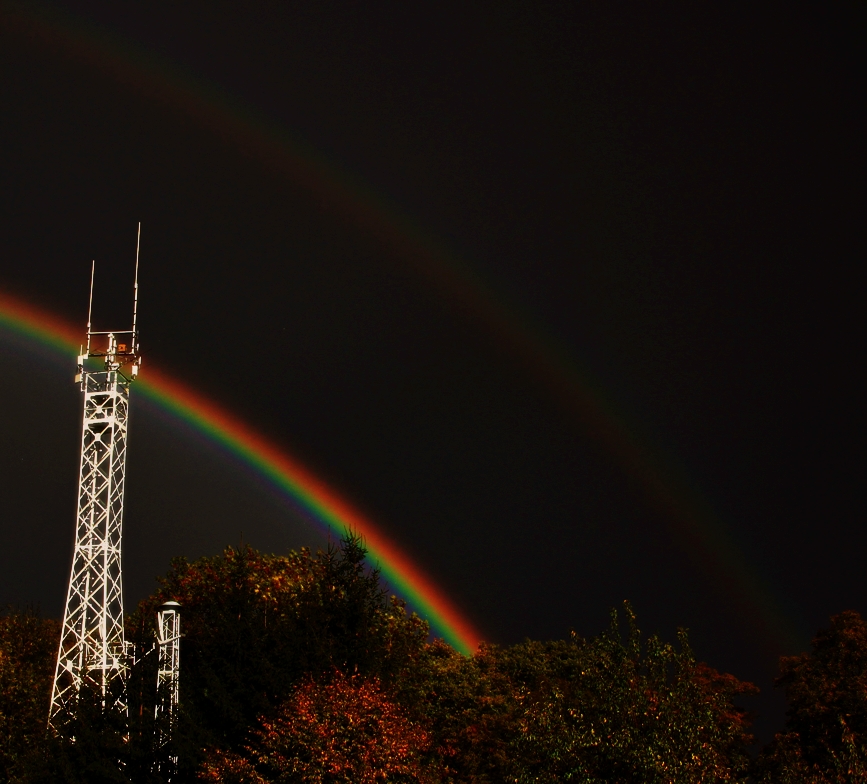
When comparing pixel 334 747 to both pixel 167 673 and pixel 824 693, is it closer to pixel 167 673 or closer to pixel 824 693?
pixel 167 673

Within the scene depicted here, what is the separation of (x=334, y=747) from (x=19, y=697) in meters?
22.2

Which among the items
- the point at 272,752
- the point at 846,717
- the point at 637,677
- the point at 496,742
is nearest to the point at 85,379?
the point at 272,752

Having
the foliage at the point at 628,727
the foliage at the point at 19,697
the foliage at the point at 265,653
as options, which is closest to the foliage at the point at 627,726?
the foliage at the point at 628,727

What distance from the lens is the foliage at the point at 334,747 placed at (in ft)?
84.1

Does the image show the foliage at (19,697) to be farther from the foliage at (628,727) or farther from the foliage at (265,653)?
the foliage at (628,727)

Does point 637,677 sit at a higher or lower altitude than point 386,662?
lower

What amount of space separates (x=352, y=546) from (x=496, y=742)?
14.3 meters

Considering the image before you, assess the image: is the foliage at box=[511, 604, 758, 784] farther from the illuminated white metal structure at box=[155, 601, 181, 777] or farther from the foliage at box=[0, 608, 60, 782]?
the foliage at box=[0, 608, 60, 782]

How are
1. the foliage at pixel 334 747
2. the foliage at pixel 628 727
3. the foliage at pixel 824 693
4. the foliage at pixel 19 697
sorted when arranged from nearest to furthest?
the foliage at pixel 628 727, the foliage at pixel 334 747, the foliage at pixel 824 693, the foliage at pixel 19 697

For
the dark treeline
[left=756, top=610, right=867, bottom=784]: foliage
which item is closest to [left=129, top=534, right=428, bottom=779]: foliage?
the dark treeline

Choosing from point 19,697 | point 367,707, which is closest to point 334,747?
point 367,707

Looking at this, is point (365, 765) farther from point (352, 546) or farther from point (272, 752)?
point (352, 546)

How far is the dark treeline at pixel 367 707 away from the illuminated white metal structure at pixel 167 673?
1.12 ft

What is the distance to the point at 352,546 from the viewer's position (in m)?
35.4
